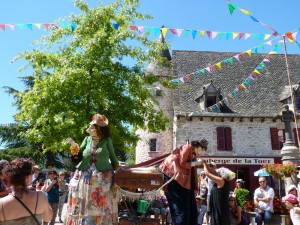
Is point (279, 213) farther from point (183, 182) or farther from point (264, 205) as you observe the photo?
point (183, 182)

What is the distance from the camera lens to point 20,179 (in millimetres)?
A: 2848

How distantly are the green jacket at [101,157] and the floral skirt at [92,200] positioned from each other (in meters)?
0.07

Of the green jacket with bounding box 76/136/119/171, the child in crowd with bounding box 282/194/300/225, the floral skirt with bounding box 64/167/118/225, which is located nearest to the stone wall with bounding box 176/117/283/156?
the child in crowd with bounding box 282/194/300/225

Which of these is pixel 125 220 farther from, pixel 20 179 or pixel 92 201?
pixel 20 179

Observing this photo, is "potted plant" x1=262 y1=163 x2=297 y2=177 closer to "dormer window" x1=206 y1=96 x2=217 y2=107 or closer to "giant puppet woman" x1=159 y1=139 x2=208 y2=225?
"giant puppet woman" x1=159 y1=139 x2=208 y2=225

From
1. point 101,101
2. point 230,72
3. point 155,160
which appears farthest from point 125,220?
point 230,72

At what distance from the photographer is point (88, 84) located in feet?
35.6

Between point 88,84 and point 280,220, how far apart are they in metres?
6.98

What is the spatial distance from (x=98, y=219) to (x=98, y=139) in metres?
1.12

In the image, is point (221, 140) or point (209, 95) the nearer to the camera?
point (221, 140)

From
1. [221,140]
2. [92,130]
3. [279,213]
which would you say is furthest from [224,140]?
[92,130]

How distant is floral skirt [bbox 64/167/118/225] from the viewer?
429 centimetres

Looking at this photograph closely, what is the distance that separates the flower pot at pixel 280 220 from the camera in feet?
26.2

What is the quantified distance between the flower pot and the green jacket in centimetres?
537
